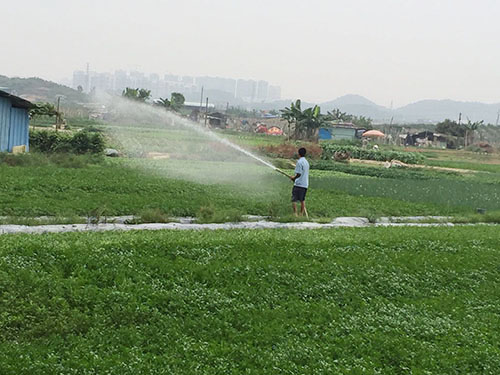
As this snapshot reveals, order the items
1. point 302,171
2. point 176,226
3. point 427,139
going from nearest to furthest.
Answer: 1. point 176,226
2. point 302,171
3. point 427,139

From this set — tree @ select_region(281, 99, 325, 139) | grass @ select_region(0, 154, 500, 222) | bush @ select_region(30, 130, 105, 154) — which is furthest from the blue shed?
tree @ select_region(281, 99, 325, 139)

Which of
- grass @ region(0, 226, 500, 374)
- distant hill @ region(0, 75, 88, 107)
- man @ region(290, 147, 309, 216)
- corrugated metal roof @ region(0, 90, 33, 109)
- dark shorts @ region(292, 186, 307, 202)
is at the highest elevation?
distant hill @ region(0, 75, 88, 107)

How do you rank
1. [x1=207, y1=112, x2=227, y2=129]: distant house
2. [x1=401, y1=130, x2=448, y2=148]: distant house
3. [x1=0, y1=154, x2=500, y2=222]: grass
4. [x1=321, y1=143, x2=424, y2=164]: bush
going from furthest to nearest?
[x1=207, y1=112, x2=227, y2=129]: distant house, [x1=401, y1=130, x2=448, y2=148]: distant house, [x1=321, y1=143, x2=424, y2=164]: bush, [x1=0, y1=154, x2=500, y2=222]: grass

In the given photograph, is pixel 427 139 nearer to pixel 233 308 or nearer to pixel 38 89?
pixel 38 89

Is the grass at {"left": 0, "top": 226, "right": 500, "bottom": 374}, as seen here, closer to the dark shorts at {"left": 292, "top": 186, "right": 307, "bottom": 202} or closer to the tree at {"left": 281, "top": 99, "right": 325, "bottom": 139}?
the dark shorts at {"left": 292, "top": 186, "right": 307, "bottom": 202}

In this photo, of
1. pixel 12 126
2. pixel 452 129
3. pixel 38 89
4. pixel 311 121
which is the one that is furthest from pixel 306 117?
pixel 38 89

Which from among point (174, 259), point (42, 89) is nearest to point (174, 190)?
point (174, 259)

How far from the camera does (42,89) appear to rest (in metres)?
124

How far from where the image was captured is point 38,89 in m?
124

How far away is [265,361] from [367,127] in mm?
100388

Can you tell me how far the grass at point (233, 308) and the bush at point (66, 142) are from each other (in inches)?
881

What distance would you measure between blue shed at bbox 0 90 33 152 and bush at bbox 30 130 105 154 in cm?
215

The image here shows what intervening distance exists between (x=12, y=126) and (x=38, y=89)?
103 meters

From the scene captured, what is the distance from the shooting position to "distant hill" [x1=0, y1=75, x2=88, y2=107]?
11104 centimetres
